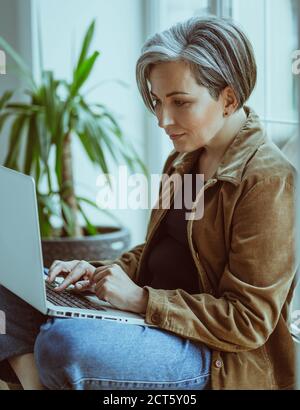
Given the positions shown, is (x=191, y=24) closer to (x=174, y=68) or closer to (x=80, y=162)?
(x=174, y=68)

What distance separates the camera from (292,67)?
1153 mm

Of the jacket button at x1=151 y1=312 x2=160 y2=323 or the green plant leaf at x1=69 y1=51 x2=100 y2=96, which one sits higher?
the green plant leaf at x1=69 y1=51 x2=100 y2=96

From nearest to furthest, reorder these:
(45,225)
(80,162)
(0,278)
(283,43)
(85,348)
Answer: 1. (85,348)
2. (283,43)
3. (0,278)
4. (45,225)
5. (80,162)

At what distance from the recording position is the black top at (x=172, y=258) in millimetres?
1271

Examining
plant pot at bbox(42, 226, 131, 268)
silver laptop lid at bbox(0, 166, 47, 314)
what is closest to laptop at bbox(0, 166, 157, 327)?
silver laptop lid at bbox(0, 166, 47, 314)

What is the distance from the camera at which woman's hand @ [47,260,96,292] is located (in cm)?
129

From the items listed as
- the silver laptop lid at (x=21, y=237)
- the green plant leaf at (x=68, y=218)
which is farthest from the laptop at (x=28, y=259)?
the green plant leaf at (x=68, y=218)

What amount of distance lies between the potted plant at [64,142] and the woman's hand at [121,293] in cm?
96

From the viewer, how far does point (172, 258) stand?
4.26 feet

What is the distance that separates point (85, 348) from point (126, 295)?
125mm

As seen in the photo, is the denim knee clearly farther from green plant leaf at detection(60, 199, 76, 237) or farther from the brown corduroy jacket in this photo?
green plant leaf at detection(60, 199, 76, 237)

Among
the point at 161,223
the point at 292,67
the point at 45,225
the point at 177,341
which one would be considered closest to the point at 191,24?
the point at 292,67

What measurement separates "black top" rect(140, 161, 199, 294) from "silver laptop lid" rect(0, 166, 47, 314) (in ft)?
0.88

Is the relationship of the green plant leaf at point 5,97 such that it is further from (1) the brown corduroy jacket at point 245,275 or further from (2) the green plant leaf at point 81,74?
(1) the brown corduroy jacket at point 245,275
